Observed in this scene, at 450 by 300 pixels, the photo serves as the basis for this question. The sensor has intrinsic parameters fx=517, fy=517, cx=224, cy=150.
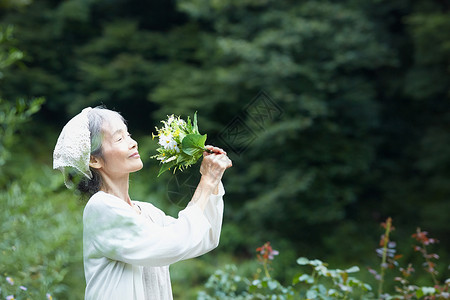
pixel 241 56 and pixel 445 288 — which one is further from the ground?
pixel 241 56

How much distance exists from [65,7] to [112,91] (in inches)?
81.4

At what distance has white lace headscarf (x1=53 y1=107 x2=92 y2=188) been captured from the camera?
5.47 ft

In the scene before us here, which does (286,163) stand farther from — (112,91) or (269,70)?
(112,91)

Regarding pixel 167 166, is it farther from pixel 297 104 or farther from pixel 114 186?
pixel 297 104

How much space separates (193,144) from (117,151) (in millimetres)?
Result: 259

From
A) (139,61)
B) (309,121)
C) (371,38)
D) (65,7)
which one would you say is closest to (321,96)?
(309,121)

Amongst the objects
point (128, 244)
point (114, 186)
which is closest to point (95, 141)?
point (114, 186)

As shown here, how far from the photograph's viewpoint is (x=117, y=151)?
5.63ft

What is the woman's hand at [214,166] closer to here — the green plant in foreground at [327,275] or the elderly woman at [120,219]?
the elderly woman at [120,219]

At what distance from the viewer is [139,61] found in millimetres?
10289

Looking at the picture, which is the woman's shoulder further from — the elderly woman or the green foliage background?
the green foliage background

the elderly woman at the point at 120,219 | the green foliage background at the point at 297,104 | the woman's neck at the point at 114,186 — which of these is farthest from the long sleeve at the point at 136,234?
the green foliage background at the point at 297,104

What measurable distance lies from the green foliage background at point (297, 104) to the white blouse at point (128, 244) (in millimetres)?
5417

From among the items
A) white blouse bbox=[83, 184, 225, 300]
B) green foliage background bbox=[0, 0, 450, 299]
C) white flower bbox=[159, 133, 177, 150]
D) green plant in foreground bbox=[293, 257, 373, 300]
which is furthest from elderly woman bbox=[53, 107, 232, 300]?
green foliage background bbox=[0, 0, 450, 299]
